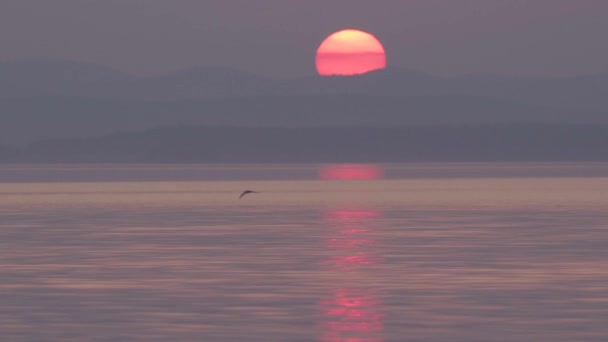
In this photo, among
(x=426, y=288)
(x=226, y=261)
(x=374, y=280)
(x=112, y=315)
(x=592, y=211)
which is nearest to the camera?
(x=112, y=315)

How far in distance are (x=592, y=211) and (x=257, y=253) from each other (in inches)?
1286

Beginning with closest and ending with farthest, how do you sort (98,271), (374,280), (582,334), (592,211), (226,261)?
(582,334)
(374,280)
(98,271)
(226,261)
(592,211)

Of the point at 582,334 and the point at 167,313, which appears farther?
the point at 167,313

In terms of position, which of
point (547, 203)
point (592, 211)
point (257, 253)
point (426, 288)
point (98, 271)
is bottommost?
point (426, 288)

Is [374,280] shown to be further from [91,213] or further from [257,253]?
[91,213]

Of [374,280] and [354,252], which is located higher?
[354,252]

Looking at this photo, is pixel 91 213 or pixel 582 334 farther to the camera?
pixel 91 213

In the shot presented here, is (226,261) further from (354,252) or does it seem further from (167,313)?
(167,313)

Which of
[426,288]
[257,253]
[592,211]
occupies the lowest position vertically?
[426,288]

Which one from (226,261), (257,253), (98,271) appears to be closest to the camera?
(98,271)

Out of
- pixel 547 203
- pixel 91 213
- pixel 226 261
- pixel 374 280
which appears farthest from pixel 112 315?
pixel 547 203

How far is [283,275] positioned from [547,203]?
5146cm

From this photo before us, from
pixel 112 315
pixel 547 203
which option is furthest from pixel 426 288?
pixel 547 203

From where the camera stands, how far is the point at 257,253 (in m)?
41.3
